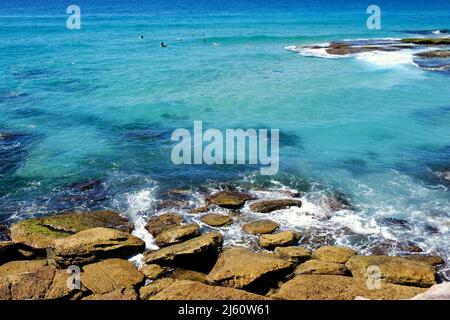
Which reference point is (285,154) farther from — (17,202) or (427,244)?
(17,202)

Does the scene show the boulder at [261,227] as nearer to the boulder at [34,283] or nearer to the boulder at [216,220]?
the boulder at [216,220]

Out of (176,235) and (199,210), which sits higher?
(199,210)

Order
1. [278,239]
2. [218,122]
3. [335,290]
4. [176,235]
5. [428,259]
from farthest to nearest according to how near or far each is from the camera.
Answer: [218,122], [176,235], [278,239], [428,259], [335,290]

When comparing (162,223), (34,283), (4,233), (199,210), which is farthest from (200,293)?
(4,233)

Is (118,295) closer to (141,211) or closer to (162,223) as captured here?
(162,223)

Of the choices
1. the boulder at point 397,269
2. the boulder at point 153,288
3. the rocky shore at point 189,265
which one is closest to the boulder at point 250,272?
the rocky shore at point 189,265

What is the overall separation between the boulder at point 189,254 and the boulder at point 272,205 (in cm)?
511

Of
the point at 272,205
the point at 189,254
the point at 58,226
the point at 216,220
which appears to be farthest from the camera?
the point at 272,205

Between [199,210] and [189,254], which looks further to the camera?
[199,210]

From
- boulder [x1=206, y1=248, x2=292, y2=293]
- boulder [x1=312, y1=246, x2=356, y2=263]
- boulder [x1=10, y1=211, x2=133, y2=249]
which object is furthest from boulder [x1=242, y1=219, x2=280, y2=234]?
boulder [x1=10, y1=211, x2=133, y2=249]

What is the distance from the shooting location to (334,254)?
19.8 m

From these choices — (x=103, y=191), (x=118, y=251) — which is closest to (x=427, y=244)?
(x=118, y=251)

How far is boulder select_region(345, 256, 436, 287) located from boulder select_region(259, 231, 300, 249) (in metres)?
3.22

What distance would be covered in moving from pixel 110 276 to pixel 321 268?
356 inches
